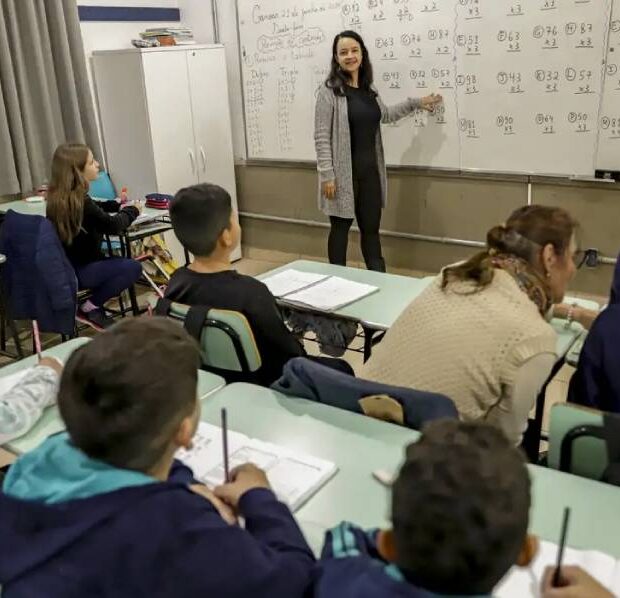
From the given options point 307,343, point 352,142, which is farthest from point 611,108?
point 307,343

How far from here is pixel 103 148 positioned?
489 cm

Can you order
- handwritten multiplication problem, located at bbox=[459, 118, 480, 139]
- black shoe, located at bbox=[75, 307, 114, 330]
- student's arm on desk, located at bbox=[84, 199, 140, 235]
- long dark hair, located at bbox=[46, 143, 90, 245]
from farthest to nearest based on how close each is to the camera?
handwritten multiplication problem, located at bbox=[459, 118, 480, 139]
black shoe, located at bbox=[75, 307, 114, 330]
student's arm on desk, located at bbox=[84, 199, 140, 235]
long dark hair, located at bbox=[46, 143, 90, 245]

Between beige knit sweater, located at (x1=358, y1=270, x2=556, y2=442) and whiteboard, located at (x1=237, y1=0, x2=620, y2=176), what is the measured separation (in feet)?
8.44

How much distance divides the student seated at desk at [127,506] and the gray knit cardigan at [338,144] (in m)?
3.22

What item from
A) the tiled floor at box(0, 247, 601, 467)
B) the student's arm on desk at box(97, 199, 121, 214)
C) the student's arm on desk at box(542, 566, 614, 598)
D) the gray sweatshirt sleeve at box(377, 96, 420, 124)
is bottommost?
the tiled floor at box(0, 247, 601, 467)

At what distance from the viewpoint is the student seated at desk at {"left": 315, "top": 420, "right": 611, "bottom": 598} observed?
74 centimetres

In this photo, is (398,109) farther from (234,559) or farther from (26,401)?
(234,559)

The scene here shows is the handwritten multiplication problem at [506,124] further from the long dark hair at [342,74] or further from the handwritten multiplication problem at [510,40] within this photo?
the long dark hair at [342,74]

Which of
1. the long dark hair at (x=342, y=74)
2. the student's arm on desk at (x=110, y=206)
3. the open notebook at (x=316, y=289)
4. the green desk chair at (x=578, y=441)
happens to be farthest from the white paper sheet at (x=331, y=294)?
the long dark hair at (x=342, y=74)

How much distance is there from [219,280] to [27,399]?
640 millimetres

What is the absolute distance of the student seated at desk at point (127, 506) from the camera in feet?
2.84

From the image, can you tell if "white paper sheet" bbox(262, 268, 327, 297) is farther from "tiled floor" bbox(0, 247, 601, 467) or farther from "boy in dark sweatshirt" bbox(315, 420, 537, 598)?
"boy in dark sweatshirt" bbox(315, 420, 537, 598)

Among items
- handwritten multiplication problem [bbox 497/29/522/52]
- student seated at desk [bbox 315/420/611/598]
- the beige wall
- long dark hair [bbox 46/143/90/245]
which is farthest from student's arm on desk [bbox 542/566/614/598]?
handwritten multiplication problem [bbox 497/29/522/52]

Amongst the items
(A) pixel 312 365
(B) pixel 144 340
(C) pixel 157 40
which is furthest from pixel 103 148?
(B) pixel 144 340
